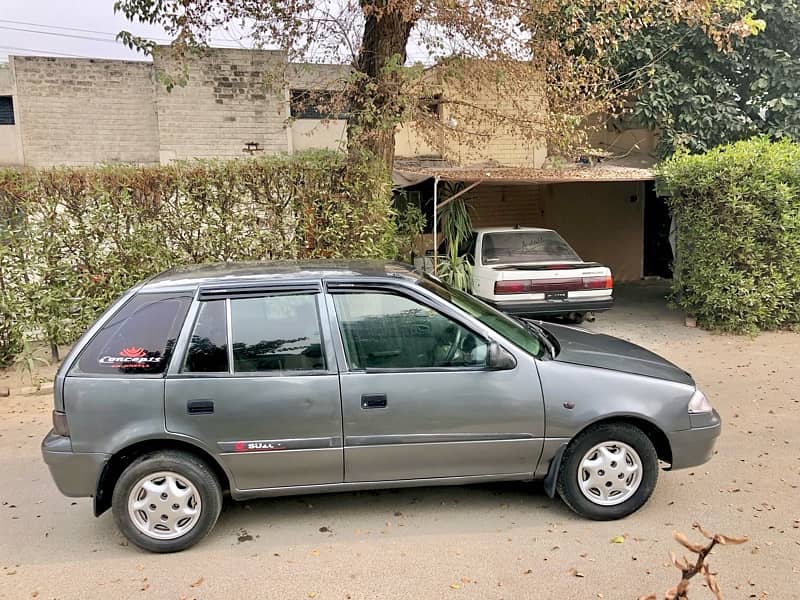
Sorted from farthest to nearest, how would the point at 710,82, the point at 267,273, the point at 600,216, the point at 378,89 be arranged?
1. the point at 600,216
2. the point at 710,82
3. the point at 378,89
4. the point at 267,273

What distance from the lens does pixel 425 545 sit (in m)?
3.53

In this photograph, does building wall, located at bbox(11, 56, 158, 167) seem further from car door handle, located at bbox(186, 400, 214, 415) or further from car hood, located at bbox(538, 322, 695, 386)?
car hood, located at bbox(538, 322, 695, 386)

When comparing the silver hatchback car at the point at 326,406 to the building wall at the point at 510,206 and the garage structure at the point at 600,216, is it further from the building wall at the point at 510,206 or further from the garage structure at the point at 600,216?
the building wall at the point at 510,206

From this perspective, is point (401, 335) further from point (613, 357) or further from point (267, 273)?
point (613, 357)

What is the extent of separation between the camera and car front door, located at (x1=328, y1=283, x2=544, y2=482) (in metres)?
3.54

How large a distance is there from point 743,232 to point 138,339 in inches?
315

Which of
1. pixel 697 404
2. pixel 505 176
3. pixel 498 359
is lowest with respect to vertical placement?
pixel 697 404

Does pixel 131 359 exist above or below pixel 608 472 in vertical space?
above

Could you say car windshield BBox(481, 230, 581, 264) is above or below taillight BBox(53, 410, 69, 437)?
above

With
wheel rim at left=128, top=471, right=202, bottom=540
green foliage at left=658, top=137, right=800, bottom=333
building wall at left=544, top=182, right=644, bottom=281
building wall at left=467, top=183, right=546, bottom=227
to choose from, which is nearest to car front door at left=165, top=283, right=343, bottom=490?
wheel rim at left=128, top=471, right=202, bottom=540

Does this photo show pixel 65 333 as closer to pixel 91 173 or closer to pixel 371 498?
pixel 91 173

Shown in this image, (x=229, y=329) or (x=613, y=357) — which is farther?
(x=613, y=357)

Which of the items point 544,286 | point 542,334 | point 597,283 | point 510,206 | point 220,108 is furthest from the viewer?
point 510,206

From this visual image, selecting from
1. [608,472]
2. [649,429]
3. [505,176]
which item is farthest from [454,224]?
[608,472]
